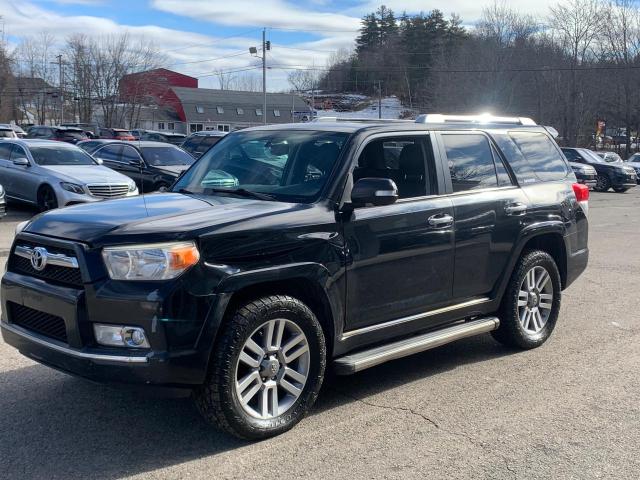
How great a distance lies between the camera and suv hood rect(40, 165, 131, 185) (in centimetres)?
1368

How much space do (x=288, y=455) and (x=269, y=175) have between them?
1.98 m

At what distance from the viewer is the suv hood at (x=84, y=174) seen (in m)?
13.7

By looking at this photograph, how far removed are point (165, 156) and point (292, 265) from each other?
1374 centimetres

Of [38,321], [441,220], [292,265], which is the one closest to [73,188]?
[38,321]

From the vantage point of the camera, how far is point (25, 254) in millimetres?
4188

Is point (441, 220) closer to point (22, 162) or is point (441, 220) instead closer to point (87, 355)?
point (87, 355)

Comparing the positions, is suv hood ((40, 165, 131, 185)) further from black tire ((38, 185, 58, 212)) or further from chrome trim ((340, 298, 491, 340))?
chrome trim ((340, 298, 491, 340))

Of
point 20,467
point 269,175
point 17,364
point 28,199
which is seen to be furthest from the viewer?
point 28,199

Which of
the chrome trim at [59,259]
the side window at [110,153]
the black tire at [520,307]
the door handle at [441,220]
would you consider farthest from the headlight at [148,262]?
the side window at [110,153]

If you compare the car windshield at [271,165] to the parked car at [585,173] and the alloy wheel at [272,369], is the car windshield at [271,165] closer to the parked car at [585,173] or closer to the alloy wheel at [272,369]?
the alloy wheel at [272,369]

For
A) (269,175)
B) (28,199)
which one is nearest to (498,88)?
(28,199)

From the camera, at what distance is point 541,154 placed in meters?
6.37

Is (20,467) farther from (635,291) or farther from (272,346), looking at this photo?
(635,291)

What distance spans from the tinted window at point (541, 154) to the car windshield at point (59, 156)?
11.1 metres
